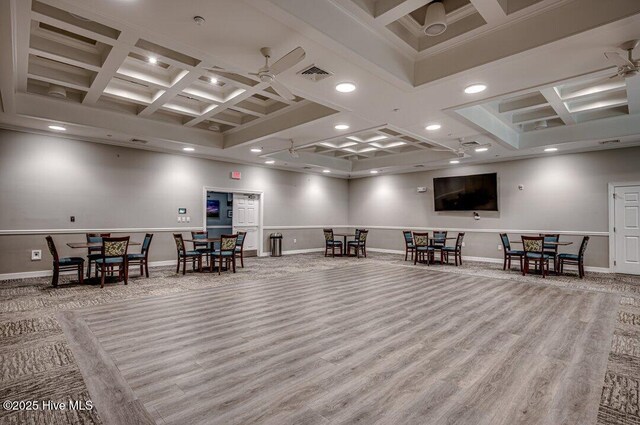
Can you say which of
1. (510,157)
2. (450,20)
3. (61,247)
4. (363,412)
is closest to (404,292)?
(363,412)

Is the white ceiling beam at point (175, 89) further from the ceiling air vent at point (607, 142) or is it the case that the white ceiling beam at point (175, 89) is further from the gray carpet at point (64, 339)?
the ceiling air vent at point (607, 142)

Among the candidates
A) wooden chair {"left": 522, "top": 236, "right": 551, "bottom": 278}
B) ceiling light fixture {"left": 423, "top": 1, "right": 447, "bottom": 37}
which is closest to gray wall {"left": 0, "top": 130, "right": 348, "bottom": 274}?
ceiling light fixture {"left": 423, "top": 1, "right": 447, "bottom": 37}

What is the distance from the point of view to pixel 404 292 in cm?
536

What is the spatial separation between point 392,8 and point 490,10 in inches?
35.8

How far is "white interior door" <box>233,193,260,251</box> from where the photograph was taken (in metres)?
9.65

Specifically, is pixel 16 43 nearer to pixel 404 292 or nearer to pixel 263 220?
pixel 404 292

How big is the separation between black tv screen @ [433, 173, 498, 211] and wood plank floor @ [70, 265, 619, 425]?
4.39 metres

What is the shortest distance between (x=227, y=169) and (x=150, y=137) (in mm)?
2773

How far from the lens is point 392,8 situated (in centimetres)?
298

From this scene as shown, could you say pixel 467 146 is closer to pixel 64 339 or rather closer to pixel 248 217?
pixel 248 217

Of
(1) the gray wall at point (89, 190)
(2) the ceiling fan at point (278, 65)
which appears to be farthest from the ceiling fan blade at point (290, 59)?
(1) the gray wall at point (89, 190)

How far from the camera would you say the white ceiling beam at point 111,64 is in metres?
3.48

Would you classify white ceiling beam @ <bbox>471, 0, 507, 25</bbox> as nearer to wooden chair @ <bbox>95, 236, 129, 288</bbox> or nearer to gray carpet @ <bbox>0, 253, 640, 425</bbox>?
gray carpet @ <bbox>0, 253, 640, 425</bbox>

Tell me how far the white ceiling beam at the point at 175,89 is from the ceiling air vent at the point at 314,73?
1.45 metres
